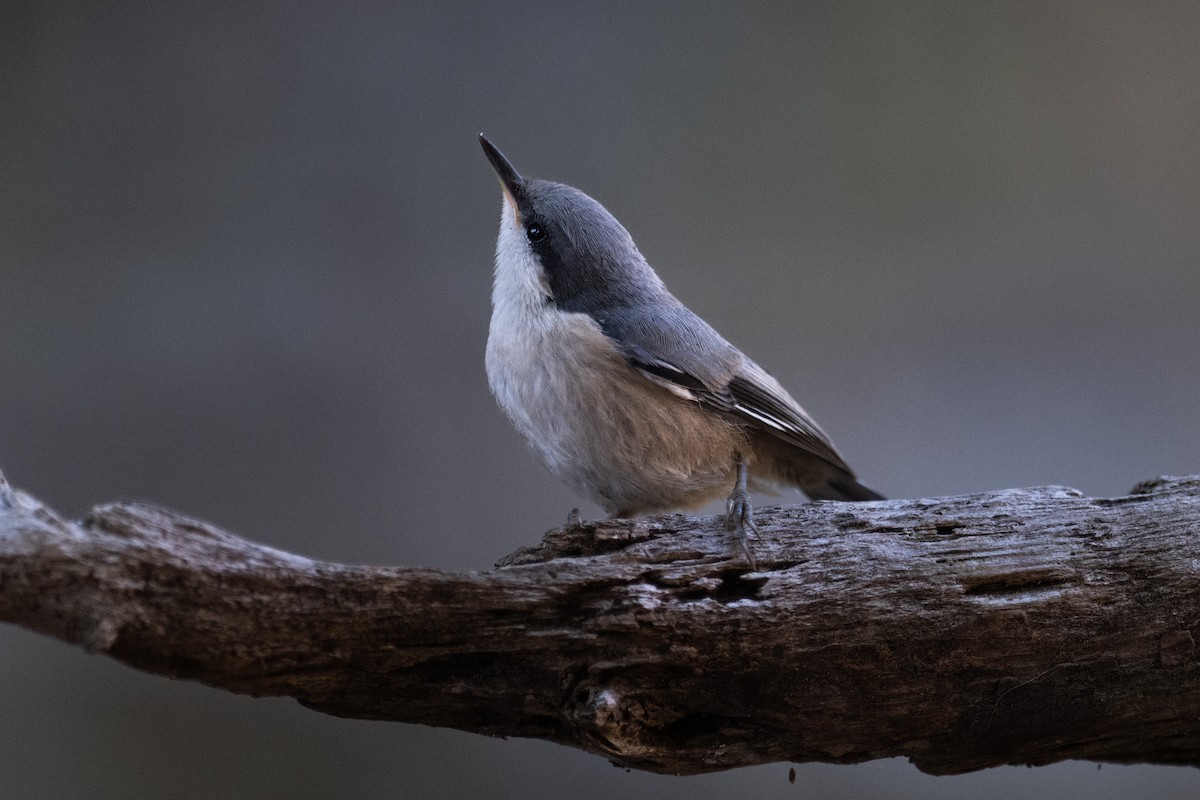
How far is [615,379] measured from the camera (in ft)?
6.97

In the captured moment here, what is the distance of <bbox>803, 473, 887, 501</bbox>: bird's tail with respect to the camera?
2.54 meters

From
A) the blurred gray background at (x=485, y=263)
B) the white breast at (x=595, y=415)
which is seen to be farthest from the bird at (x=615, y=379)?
the blurred gray background at (x=485, y=263)

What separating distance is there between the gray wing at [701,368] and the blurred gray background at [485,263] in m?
1.43

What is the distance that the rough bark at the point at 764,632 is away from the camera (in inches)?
59.2

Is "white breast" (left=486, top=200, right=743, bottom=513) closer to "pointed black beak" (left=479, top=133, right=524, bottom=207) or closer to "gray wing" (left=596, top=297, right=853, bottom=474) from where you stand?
"gray wing" (left=596, top=297, right=853, bottom=474)

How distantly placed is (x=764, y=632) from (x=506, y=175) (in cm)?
146

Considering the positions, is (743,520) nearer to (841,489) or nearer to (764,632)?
(764,632)

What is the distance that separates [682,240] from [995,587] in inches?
94.4

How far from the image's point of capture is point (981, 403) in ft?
12.3

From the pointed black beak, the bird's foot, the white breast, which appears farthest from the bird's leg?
the pointed black beak

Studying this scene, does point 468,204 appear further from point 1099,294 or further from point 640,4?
point 1099,294

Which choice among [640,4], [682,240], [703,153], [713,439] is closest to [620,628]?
[713,439]

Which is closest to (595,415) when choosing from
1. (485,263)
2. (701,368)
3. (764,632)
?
(701,368)

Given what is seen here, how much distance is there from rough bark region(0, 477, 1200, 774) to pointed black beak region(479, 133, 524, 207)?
3.53ft
